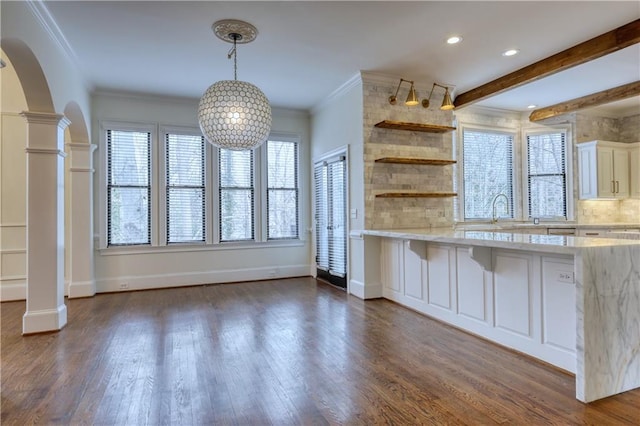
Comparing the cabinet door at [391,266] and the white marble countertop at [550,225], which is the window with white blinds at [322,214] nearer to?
the cabinet door at [391,266]

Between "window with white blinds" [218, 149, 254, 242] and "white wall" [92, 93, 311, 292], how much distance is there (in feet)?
0.97

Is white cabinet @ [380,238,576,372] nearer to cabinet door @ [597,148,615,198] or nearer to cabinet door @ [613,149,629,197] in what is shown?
cabinet door @ [597,148,615,198]

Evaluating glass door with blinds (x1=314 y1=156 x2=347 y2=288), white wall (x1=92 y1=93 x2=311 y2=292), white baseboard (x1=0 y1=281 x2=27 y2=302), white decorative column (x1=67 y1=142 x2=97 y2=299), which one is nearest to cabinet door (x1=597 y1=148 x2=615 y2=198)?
glass door with blinds (x1=314 y1=156 x2=347 y2=288)

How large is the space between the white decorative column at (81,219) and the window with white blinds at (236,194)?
6.21 feet

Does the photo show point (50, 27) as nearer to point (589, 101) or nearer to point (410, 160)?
point (410, 160)

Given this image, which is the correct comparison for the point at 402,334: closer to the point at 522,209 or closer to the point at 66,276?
the point at 522,209

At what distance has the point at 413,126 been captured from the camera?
4.88m

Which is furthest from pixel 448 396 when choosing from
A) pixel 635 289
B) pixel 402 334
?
pixel 635 289

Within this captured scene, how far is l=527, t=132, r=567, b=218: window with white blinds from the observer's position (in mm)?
6477

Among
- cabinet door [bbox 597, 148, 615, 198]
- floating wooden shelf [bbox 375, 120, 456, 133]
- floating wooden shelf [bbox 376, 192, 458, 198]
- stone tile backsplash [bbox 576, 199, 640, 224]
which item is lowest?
stone tile backsplash [bbox 576, 199, 640, 224]

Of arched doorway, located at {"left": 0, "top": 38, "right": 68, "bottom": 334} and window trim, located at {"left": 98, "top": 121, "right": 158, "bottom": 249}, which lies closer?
arched doorway, located at {"left": 0, "top": 38, "right": 68, "bottom": 334}

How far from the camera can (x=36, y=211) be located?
367 centimetres

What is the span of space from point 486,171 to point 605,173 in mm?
1950

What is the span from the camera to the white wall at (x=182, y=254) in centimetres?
553
